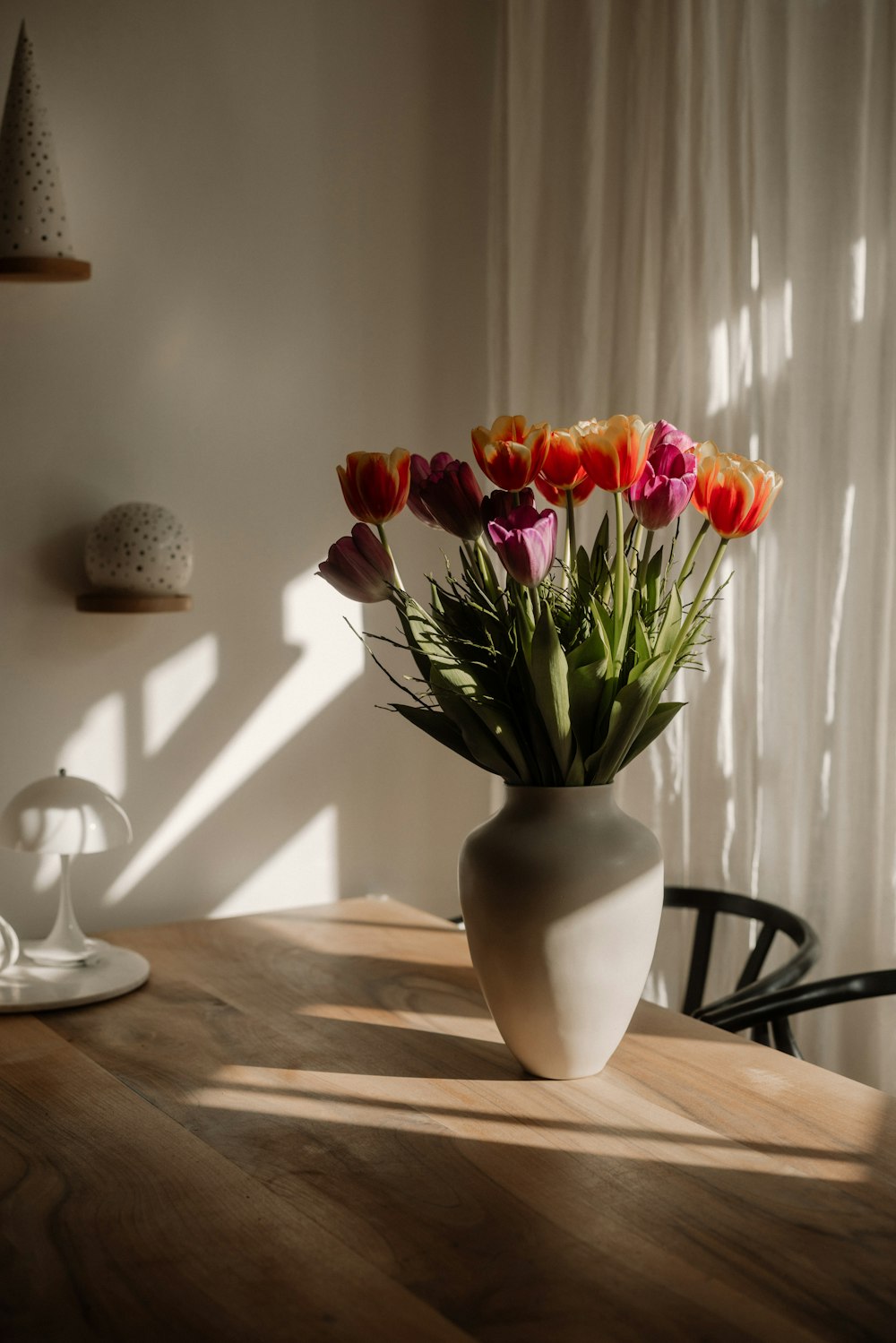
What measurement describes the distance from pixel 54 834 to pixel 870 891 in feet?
3.78

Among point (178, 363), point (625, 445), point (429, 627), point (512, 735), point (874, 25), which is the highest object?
point (874, 25)

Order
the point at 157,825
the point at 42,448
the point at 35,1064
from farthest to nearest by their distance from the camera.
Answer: the point at 157,825, the point at 42,448, the point at 35,1064

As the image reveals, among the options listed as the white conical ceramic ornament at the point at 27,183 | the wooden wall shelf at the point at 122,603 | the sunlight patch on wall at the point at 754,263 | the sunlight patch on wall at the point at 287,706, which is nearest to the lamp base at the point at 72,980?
the sunlight patch on wall at the point at 287,706

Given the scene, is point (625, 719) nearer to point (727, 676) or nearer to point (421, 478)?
point (421, 478)

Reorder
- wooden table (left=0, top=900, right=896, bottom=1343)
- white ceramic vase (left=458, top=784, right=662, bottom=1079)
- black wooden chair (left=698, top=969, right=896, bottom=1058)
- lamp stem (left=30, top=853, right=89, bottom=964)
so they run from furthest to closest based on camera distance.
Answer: lamp stem (left=30, top=853, right=89, bottom=964)
black wooden chair (left=698, top=969, right=896, bottom=1058)
white ceramic vase (left=458, top=784, right=662, bottom=1079)
wooden table (left=0, top=900, right=896, bottom=1343)

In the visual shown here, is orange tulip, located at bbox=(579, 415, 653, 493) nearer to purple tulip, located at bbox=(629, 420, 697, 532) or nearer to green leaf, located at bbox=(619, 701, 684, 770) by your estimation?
purple tulip, located at bbox=(629, 420, 697, 532)

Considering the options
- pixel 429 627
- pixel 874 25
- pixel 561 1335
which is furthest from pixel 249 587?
pixel 561 1335

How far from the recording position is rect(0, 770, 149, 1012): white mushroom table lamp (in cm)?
164

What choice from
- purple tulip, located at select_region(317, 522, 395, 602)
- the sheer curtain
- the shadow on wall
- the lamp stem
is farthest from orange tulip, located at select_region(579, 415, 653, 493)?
the shadow on wall

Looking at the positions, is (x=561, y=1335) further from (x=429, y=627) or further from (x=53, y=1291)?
Answer: (x=429, y=627)

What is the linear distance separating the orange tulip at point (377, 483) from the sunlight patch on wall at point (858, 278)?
875 mm

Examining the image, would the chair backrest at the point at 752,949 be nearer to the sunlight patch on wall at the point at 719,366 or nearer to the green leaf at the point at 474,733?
the green leaf at the point at 474,733

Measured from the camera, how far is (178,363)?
206 cm

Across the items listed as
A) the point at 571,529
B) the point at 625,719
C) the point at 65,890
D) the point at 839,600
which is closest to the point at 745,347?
the point at 839,600
